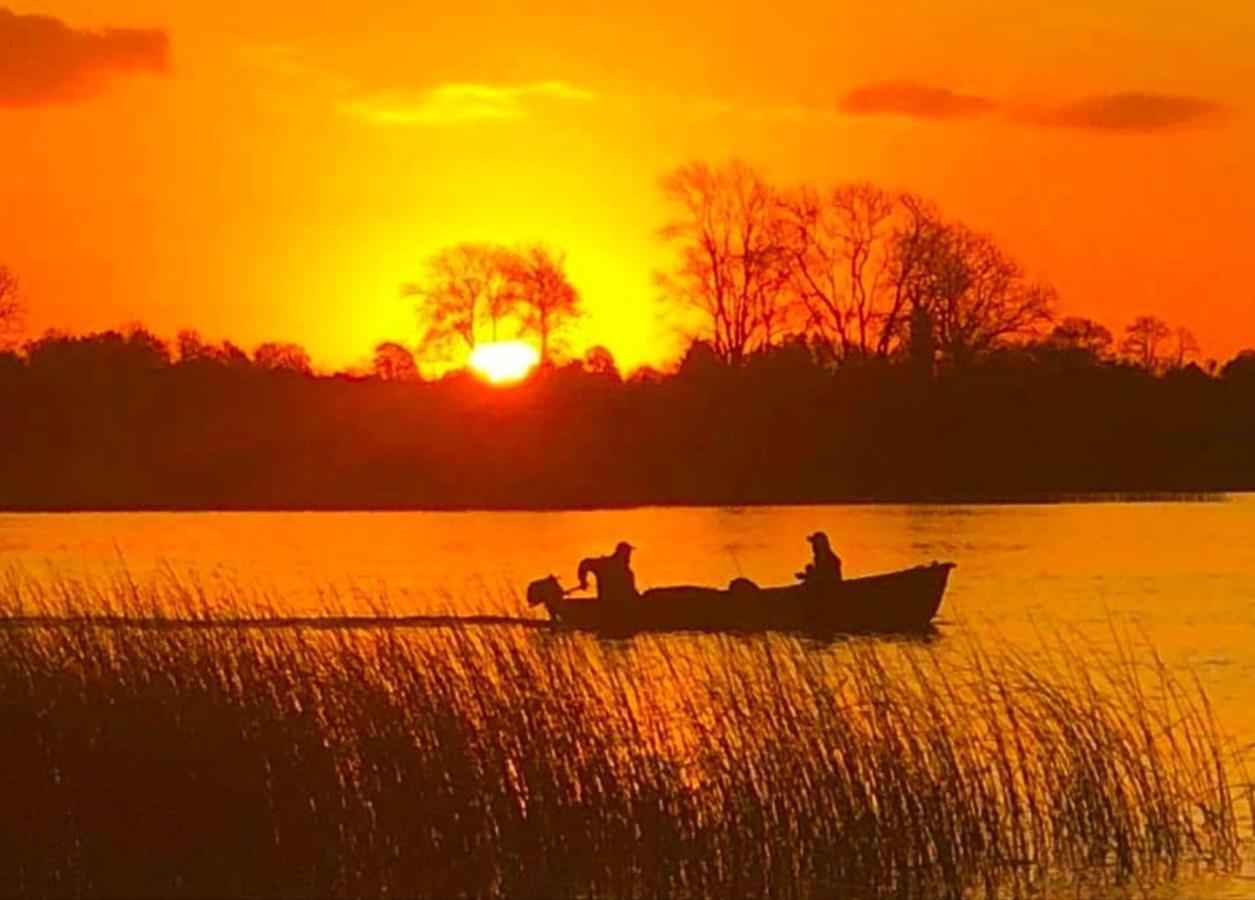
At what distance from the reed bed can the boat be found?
1317cm

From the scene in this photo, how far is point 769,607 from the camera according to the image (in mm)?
31156

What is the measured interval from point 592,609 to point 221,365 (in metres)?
44.5

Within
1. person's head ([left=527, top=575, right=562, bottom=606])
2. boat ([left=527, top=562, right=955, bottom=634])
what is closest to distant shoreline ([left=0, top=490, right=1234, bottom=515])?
boat ([left=527, top=562, right=955, bottom=634])

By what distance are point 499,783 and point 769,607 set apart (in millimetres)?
16743

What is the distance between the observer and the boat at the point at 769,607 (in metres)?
30.3

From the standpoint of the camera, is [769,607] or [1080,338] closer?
[769,607]

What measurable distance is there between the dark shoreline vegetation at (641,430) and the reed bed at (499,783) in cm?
5409

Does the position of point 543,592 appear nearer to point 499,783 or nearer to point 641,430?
point 499,783

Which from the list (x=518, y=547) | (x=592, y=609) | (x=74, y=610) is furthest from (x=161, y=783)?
(x=518, y=547)

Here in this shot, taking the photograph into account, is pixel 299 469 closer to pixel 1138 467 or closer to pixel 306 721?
pixel 1138 467

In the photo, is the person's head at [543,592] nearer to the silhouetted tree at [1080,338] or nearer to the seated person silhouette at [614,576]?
the seated person silhouette at [614,576]

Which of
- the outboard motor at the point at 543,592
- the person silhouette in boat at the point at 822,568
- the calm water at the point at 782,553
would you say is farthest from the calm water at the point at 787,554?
the person silhouette in boat at the point at 822,568

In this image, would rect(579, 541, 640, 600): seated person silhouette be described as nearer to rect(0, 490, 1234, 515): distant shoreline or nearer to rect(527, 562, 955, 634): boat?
rect(527, 562, 955, 634): boat

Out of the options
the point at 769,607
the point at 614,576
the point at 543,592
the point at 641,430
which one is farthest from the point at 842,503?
the point at 769,607
